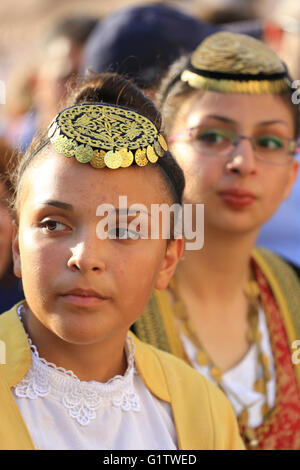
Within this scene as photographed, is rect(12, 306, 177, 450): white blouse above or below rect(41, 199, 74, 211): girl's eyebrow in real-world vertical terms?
below

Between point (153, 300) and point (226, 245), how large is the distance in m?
0.36

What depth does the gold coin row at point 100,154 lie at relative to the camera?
5.21 feet

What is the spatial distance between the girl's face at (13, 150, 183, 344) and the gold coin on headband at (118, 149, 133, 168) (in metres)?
0.02

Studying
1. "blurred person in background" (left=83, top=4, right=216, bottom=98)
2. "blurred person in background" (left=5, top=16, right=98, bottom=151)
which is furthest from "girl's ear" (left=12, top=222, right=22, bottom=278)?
"blurred person in background" (left=5, top=16, right=98, bottom=151)

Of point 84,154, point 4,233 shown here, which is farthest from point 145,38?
point 84,154

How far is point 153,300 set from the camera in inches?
102

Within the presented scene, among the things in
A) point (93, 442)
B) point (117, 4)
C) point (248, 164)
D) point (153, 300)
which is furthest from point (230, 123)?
point (117, 4)

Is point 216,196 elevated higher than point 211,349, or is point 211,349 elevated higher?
point 216,196

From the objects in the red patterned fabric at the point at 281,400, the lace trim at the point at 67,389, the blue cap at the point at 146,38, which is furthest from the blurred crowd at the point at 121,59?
the lace trim at the point at 67,389

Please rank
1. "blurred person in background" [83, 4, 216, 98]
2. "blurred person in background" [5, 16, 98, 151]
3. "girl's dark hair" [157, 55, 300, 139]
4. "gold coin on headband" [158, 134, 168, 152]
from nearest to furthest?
"gold coin on headband" [158, 134, 168, 152]
"girl's dark hair" [157, 55, 300, 139]
"blurred person in background" [83, 4, 216, 98]
"blurred person in background" [5, 16, 98, 151]

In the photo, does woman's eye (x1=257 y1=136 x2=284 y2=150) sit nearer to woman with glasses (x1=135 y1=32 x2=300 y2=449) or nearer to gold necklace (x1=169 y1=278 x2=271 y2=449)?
woman with glasses (x1=135 y1=32 x2=300 y2=449)

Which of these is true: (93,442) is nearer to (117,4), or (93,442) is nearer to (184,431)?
(184,431)

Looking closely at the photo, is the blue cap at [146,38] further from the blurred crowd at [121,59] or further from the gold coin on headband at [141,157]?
the gold coin on headband at [141,157]

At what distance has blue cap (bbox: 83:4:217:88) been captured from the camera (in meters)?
3.27
